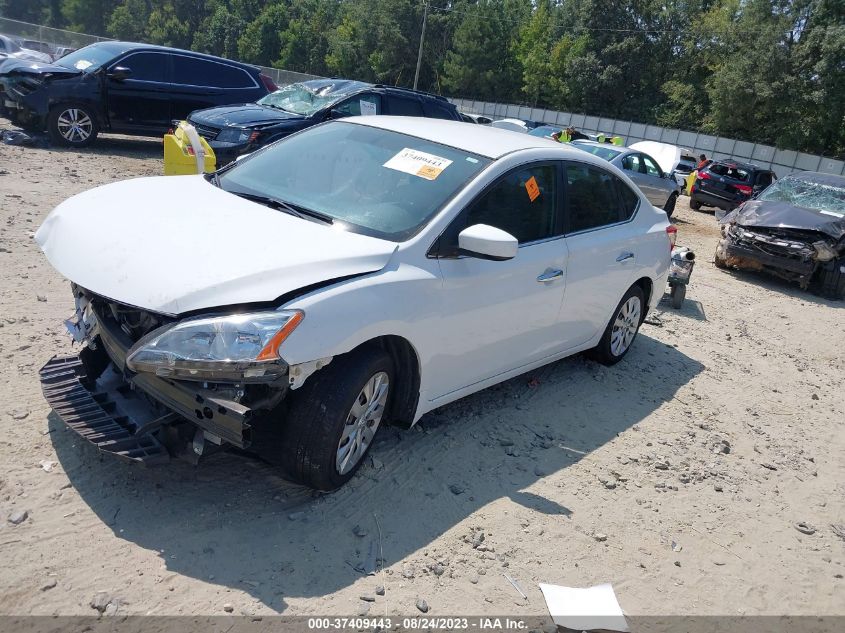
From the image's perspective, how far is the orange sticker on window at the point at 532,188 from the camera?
4422 mm

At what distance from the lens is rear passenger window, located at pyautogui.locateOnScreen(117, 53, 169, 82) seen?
11914 mm

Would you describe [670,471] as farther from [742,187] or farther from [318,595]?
[742,187]

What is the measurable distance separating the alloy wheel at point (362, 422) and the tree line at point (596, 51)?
4485cm

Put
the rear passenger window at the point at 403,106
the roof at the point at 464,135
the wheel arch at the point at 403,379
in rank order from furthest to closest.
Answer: the rear passenger window at the point at 403,106, the roof at the point at 464,135, the wheel arch at the point at 403,379

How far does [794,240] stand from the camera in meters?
10.8

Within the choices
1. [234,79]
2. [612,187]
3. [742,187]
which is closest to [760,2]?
[742,187]

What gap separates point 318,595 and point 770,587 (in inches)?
91.7

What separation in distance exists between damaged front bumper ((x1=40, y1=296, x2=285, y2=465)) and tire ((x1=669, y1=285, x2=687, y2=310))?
6375 millimetres

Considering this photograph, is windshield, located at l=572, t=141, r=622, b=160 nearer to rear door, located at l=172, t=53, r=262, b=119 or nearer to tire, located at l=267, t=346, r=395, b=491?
rear door, located at l=172, t=53, r=262, b=119

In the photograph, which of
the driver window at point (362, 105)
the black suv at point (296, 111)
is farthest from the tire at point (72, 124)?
the driver window at point (362, 105)

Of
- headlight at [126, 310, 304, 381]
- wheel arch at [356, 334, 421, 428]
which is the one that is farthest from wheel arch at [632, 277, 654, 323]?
headlight at [126, 310, 304, 381]

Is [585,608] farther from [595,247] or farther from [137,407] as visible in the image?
[595,247]

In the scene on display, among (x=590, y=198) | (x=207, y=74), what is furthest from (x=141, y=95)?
(x=590, y=198)

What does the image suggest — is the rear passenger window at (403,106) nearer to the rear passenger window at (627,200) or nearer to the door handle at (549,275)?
the rear passenger window at (627,200)
